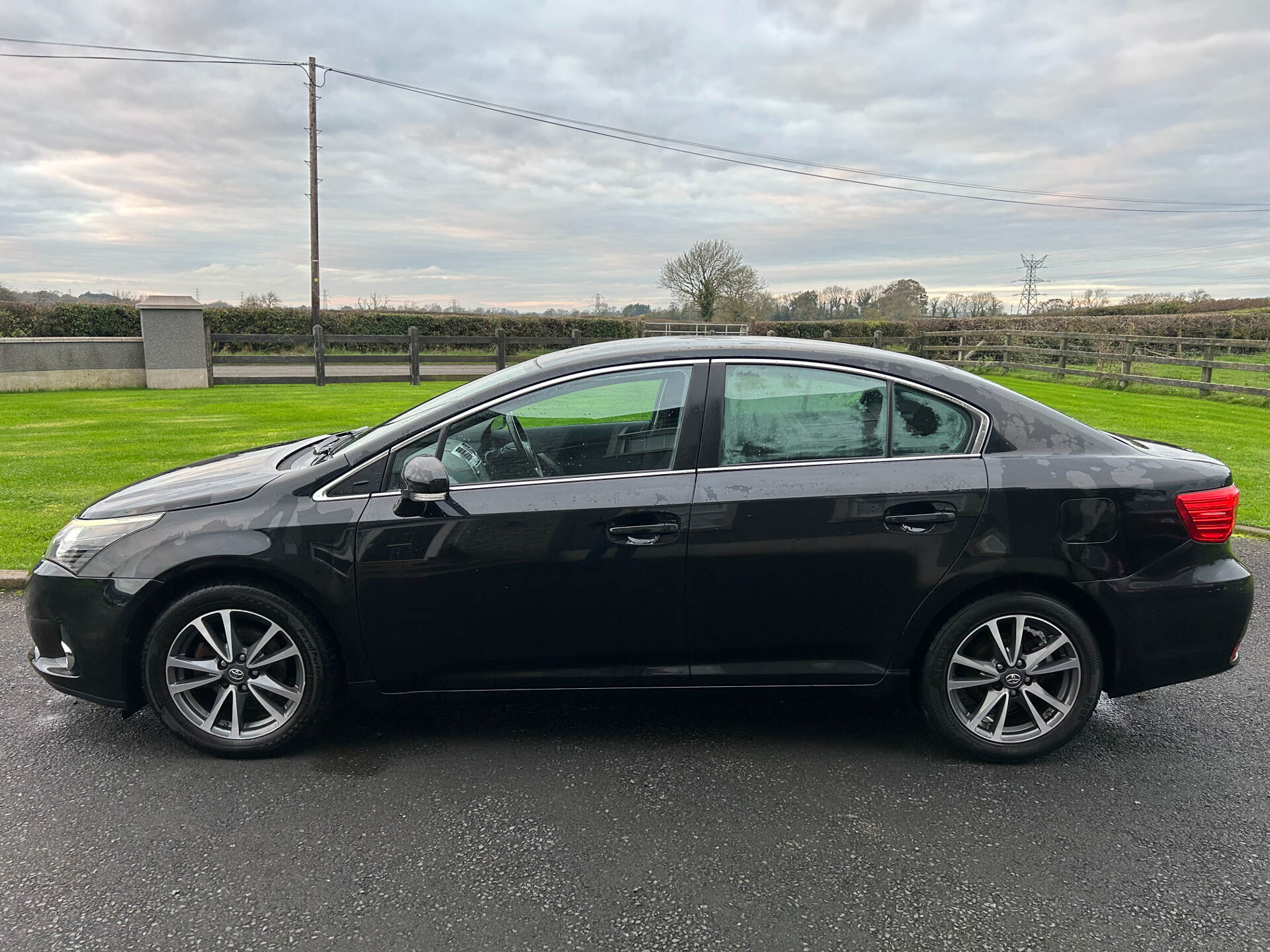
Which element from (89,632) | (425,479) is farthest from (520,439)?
(89,632)

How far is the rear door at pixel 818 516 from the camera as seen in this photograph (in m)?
3.06

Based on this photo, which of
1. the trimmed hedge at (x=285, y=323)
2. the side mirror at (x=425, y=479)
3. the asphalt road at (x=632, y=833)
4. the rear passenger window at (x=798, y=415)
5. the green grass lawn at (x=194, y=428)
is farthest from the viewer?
the trimmed hedge at (x=285, y=323)

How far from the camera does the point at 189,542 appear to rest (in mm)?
3080

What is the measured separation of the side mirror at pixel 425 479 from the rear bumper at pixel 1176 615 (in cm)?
238

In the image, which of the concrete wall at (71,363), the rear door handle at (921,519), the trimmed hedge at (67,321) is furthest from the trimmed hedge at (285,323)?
the rear door handle at (921,519)

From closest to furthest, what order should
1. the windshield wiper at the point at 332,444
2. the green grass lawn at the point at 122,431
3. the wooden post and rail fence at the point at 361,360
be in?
1. the windshield wiper at the point at 332,444
2. the green grass lawn at the point at 122,431
3. the wooden post and rail fence at the point at 361,360

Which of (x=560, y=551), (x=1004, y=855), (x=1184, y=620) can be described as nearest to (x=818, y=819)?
(x=1004, y=855)

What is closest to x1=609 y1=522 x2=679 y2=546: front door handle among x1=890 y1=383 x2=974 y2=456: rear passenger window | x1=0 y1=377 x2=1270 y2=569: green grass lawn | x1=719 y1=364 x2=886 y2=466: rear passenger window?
x1=719 y1=364 x2=886 y2=466: rear passenger window

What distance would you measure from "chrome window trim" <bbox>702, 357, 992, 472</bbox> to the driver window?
0.78 feet

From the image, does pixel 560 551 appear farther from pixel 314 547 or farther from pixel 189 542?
pixel 189 542

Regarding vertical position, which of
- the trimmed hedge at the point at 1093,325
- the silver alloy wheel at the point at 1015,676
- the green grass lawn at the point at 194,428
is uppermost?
the trimmed hedge at the point at 1093,325

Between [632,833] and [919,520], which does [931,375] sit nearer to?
[919,520]

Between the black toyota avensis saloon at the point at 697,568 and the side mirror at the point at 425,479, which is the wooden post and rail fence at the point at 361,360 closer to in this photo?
the black toyota avensis saloon at the point at 697,568

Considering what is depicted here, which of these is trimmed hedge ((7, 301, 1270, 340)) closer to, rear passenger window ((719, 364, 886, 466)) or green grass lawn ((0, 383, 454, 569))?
green grass lawn ((0, 383, 454, 569))
